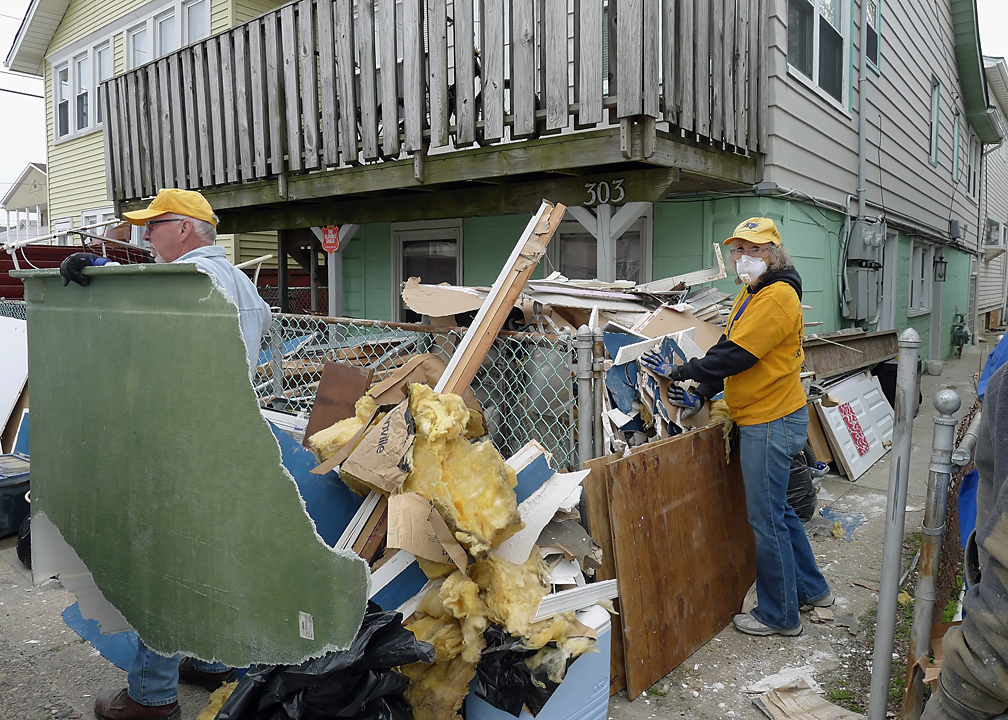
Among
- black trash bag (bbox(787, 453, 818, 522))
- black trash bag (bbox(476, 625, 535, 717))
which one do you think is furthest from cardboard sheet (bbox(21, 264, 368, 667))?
black trash bag (bbox(787, 453, 818, 522))

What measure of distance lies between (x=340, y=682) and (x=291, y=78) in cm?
637

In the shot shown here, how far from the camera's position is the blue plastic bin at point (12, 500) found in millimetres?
4762

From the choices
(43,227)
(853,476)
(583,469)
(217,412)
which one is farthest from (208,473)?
(43,227)

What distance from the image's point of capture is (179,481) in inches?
74.9

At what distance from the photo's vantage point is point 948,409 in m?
2.18

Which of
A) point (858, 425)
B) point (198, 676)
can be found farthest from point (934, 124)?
point (198, 676)

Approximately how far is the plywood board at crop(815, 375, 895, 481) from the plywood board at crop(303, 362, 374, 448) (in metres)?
4.20

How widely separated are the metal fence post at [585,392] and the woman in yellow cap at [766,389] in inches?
23.3

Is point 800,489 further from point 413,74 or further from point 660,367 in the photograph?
point 413,74

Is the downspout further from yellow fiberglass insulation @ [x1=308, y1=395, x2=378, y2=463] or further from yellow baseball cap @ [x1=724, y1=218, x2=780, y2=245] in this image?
yellow fiberglass insulation @ [x1=308, y1=395, x2=378, y2=463]

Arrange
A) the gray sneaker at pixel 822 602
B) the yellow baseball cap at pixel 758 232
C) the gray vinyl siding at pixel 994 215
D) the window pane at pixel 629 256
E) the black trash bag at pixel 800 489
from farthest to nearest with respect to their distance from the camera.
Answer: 1. the gray vinyl siding at pixel 994 215
2. the window pane at pixel 629 256
3. the black trash bag at pixel 800 489
4. the gray sneaker at pixel 822 602
5. the yellow baseball cap at pixel 758 232

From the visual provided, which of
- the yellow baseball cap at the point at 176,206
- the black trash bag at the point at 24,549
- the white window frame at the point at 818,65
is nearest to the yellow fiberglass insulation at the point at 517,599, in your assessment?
the yellow baseball cap at the point at 176,206

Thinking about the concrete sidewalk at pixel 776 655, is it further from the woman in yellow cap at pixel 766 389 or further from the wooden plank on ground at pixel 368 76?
the wooden plank on ground at pixel 368 76

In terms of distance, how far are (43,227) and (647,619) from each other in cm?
3542
